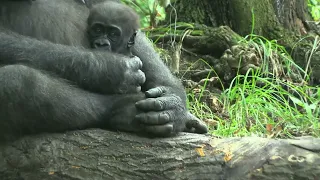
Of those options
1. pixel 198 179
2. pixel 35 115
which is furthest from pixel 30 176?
pixel 198 179

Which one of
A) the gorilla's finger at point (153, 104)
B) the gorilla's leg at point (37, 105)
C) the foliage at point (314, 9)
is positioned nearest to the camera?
the gorilla's leg at point (37, 105)

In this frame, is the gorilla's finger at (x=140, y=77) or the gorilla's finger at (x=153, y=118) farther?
the gorilla's finger at (x=140, y=77)

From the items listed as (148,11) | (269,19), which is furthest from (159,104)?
(148,11)

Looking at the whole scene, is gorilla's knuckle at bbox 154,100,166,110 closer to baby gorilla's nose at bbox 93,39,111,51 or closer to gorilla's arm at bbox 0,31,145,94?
gorilla's arm at bbox 0,31,145,94

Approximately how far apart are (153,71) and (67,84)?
0.57m

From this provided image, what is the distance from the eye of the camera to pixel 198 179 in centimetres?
204

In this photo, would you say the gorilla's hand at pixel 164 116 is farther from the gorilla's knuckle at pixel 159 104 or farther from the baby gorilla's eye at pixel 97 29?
the baby gorilla's eye at pixel 97 29

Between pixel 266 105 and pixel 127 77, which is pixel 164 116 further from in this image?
pixel 266 105

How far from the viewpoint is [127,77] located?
97.0 inches

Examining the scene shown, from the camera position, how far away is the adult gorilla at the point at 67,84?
2152mm

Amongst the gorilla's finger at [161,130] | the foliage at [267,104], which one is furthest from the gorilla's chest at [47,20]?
the foliage at [267,104]

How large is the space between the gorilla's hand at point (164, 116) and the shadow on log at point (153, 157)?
0.05 m

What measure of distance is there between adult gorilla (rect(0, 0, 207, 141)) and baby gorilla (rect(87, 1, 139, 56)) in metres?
0.08

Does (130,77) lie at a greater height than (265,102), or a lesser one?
greater
